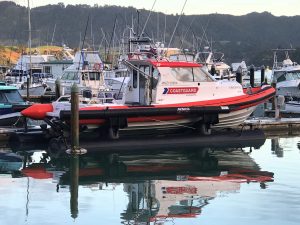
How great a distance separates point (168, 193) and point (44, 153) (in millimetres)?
6574

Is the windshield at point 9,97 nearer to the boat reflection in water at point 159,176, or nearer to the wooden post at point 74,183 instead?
the boat reflection in water at point 159,176

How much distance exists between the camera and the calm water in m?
12.2

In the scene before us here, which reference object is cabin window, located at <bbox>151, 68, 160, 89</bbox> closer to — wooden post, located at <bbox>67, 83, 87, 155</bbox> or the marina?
the marina

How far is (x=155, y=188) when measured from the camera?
591 inches

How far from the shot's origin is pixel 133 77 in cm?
2102

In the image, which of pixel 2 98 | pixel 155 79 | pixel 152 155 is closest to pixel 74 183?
pixel 152 155

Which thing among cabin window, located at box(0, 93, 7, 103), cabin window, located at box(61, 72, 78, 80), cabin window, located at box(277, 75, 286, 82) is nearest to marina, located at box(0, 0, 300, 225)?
cabin window, located at box(0, 93, 7, 103)

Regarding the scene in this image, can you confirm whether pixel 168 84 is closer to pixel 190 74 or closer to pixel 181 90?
pixel 181 90

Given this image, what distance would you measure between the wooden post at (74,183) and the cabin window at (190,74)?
425cm

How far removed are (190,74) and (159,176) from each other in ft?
17.0

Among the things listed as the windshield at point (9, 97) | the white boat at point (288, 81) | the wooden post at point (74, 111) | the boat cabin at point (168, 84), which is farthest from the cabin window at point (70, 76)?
the wooden post at point (74, 111)

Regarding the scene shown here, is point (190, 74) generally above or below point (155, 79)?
above

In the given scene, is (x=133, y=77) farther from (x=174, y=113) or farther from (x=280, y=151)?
(x=280, y=151)

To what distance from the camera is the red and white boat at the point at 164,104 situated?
Result: 1948cm
